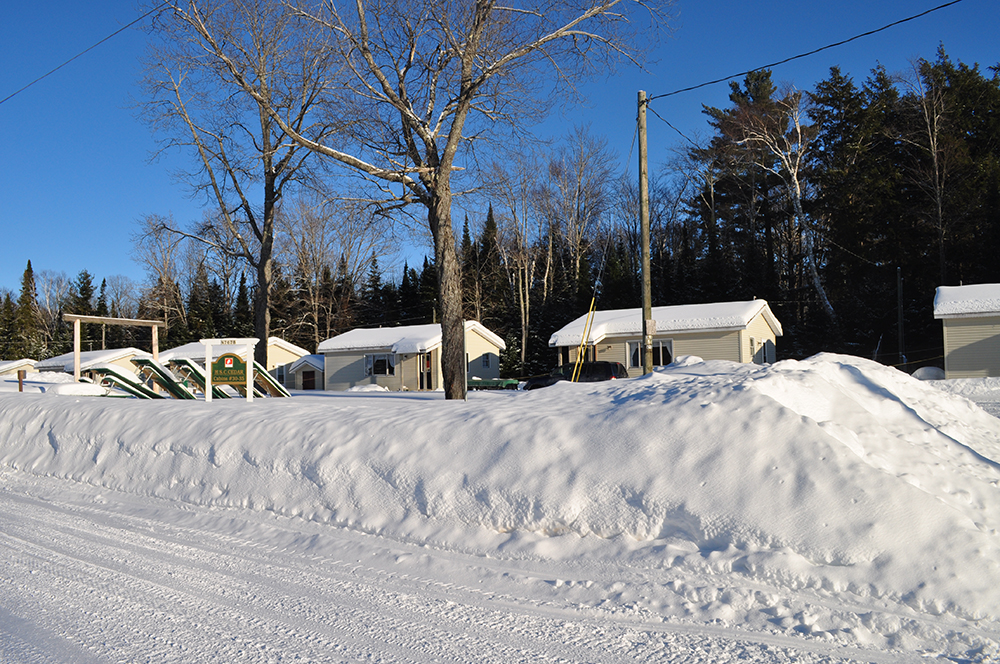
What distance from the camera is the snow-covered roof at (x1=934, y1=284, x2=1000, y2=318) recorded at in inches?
960

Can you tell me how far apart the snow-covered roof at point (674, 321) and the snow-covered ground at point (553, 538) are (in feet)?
69.8

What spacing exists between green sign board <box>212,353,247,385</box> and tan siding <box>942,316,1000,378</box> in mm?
24432

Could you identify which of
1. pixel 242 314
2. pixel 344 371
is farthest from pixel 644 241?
pixel 242 314

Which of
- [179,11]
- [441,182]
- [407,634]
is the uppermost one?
[179,11]

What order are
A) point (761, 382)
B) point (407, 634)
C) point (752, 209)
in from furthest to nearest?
point (752, 209)
point (761, 382)
point (407, 634)

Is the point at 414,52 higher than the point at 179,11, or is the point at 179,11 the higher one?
the point at 179,11

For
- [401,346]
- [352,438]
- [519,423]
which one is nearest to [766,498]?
[519,423]

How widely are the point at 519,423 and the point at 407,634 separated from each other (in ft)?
9.51

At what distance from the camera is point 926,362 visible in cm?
3266

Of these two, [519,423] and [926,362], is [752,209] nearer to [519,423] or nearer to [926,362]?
[926,362]

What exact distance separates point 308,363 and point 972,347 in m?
32.9

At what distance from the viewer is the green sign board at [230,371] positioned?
13.2 meters

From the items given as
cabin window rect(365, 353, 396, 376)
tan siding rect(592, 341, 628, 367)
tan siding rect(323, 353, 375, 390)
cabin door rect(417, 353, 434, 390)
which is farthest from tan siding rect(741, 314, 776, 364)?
tan siding rect(323, 353, 375, 390)

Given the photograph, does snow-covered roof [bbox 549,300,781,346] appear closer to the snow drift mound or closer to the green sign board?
the green sign board
